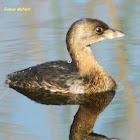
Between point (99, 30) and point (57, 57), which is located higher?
point (99, 30)

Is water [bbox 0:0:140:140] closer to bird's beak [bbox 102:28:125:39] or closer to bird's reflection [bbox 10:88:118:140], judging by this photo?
bird's reflection [bbox 10:88:118:140]

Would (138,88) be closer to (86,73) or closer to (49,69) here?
(86,73)

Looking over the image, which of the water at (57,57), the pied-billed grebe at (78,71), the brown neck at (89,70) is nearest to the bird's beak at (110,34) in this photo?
the pied-billed grebe at (78,71)

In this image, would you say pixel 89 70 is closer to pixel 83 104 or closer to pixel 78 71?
pixel 78 71

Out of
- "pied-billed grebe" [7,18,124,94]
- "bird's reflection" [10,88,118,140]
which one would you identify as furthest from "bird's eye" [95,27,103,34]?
"bird's reflection" [10,88,118,140]

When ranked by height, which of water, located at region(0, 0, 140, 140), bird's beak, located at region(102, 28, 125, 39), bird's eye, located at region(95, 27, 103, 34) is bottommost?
water, located at region(0, 0, 140, 140)

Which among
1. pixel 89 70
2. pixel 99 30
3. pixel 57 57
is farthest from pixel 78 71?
pixel 57 57

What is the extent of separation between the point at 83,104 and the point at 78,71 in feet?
3.06

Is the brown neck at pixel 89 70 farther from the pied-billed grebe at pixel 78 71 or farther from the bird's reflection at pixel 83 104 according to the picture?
the bird's reflection at pixel 83 104

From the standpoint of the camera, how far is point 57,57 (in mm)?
11305

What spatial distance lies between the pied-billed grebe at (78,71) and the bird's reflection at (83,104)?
139 millimetres

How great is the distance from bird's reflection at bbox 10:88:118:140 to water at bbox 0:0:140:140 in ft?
0.40

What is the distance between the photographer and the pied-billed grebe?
31.3 feet

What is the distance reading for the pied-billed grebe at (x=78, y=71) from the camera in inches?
376
